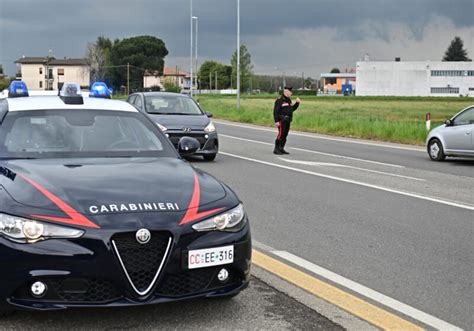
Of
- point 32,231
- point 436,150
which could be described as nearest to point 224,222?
point 32,231

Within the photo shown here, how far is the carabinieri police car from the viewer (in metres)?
3.96

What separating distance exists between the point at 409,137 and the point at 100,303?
70.5 feet

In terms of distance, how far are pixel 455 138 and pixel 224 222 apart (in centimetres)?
1340

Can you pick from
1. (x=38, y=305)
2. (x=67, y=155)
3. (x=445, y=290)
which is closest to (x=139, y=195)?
(x=38, y=305)

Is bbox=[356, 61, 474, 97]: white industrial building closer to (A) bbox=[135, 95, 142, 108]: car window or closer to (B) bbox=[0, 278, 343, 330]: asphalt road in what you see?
(A) bbox=[135, 95, 142, 108]: car window

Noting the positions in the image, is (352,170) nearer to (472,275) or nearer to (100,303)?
(472,275)

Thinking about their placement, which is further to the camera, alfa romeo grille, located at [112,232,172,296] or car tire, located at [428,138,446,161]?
car tire, located at [428,138,446,161]

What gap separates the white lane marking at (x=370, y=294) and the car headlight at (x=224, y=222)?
1.31 m

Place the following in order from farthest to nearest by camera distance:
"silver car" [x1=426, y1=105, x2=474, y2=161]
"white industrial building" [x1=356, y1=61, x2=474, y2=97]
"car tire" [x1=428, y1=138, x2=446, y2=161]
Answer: "white industrial building" [x1=356, y1=61, x2=474, y2=97] → "car tire" [x1=428, y1=138, x2=446, y2=161] → "silver car" [x1=426, y1=105, x2=474, y2=161]

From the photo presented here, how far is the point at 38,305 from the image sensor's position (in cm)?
404

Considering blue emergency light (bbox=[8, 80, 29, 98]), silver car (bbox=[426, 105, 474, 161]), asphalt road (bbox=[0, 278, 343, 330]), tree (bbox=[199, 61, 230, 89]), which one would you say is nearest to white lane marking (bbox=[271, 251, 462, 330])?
asphalt road (bbox=[0, 278, 343, 330])

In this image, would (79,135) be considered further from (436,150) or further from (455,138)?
(436,150)

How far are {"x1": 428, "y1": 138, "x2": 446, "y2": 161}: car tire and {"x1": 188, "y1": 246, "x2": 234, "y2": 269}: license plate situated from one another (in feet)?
44.9

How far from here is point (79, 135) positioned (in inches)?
225
